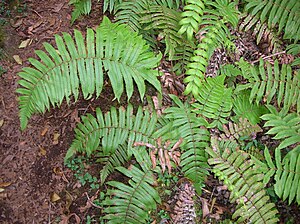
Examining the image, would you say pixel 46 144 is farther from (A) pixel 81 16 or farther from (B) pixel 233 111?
(B) pixel 233 111

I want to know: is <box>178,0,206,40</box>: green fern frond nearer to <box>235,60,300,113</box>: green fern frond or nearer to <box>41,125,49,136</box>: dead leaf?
<box>235,60,300,113</box>: green fern frond

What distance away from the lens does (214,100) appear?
4.04m

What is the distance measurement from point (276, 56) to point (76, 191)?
10.1 feet

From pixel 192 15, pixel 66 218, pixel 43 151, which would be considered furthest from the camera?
pixel 43 151

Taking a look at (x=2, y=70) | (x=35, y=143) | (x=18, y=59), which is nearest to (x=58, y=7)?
(x=18, y=59)

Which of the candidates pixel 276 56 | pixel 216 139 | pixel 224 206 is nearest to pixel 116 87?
pixel 216 139

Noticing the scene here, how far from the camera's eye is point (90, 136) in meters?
3.92

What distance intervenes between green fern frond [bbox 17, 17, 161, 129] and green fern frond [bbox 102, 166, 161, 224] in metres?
0.92

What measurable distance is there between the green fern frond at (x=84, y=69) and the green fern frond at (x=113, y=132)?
39cm

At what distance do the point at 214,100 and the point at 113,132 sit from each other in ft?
4.02

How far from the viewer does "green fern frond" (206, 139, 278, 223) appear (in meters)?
3.62

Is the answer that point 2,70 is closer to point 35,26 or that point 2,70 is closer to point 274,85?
point 35,26

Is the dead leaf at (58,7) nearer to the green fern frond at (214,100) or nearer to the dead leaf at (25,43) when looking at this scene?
the dead leaf at (25,43)

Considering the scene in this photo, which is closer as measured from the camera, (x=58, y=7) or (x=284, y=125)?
(x=284, y=125)
